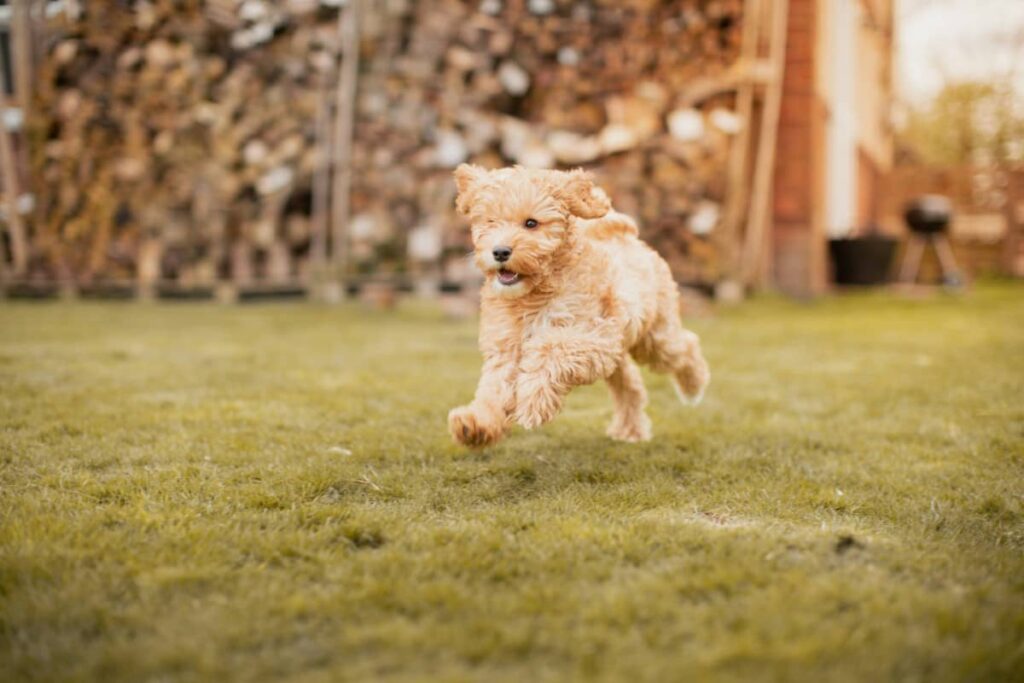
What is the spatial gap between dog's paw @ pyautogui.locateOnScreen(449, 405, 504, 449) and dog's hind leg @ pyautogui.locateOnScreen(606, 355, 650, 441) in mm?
1040

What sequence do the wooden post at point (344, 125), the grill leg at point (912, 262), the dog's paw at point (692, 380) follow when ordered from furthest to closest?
the grill leg at point (912, 262)
the wooden post at point (344, 125)
the dog's paw at point (692, 380)

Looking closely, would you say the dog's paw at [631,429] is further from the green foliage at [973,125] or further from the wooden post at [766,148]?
the green foliage at [973,125]

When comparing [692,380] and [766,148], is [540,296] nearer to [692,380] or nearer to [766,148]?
[692,380]

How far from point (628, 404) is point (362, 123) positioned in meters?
7.25

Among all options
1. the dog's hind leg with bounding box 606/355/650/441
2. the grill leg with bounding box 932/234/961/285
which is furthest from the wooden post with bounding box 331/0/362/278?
the grill leg with bounding box 932/234/961/285

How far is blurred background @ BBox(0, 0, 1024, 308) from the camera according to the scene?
9.93 meters

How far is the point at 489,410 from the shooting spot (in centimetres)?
318

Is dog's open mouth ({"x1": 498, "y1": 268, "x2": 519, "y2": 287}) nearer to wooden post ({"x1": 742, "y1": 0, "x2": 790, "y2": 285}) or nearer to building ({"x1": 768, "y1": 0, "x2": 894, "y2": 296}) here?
wooden post ({"x1": 742, "y1": 0, "x2": 790, "y2": 285})

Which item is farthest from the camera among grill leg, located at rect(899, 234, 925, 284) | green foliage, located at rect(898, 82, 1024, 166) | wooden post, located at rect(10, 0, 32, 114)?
green foliage, located at rect(898, 82, 1024, 166)

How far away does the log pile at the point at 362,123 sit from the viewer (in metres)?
9.91

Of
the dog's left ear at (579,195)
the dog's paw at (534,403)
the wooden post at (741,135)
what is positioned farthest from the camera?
the wooden post at (741,135)

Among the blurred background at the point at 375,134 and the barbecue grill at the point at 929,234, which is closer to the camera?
the blurred background at the point at 375,134

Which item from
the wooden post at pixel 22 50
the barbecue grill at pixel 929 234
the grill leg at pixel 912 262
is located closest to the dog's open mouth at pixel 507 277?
the wooden post at pixel 22 50

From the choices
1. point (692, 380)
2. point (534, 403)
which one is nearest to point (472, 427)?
point (534, 403)
